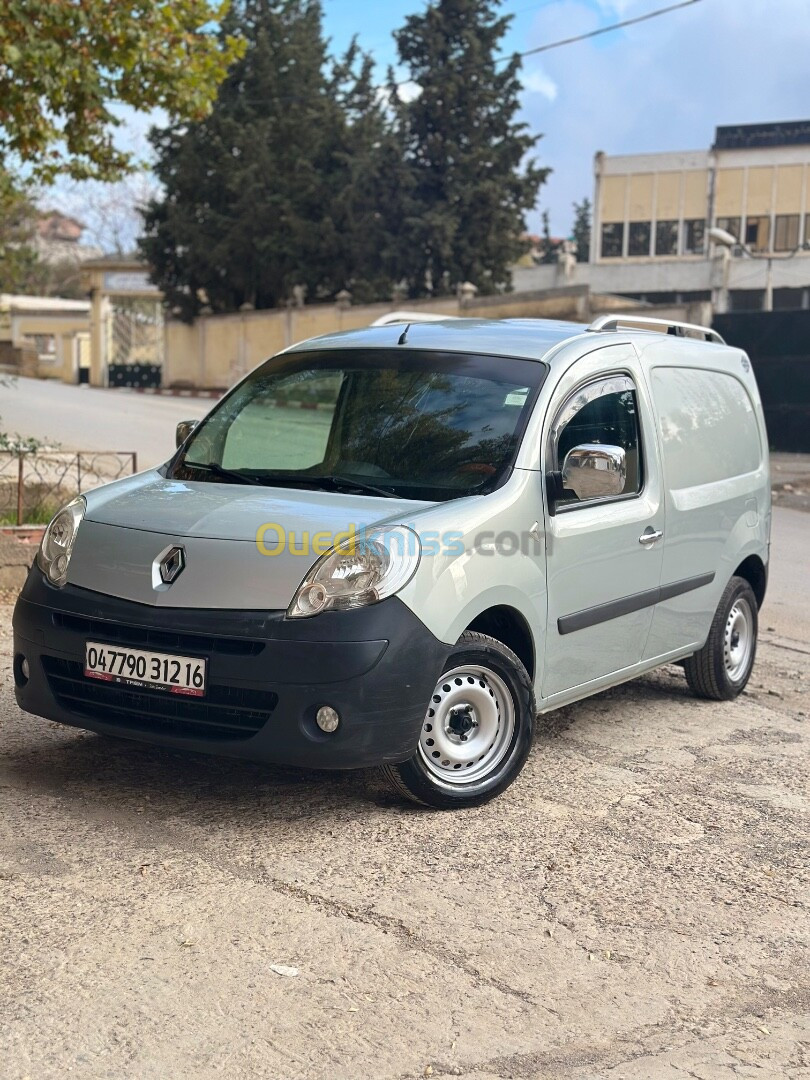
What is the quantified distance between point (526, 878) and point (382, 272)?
33275 millimetres

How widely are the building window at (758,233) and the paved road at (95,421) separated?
961 inches

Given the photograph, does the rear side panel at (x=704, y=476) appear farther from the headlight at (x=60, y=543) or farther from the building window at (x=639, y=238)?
the building window at (x=639, y=238)

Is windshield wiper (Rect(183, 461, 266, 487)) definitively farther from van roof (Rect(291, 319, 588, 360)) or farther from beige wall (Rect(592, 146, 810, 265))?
beige wall (Rect(592, 146, 810, 265))

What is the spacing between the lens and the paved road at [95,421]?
17578 mm

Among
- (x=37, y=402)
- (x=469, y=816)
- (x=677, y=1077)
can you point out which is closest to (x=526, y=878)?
(x=469, y=816)

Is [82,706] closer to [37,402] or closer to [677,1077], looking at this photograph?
[677,1077]

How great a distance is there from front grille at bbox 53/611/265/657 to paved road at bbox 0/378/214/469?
9.06m

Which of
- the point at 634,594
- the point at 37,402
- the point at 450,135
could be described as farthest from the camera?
the point at 450,135

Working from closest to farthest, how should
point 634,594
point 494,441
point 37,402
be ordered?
point 494,441 < point 634,594 < point 37,402

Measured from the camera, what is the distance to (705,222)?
47.6 m

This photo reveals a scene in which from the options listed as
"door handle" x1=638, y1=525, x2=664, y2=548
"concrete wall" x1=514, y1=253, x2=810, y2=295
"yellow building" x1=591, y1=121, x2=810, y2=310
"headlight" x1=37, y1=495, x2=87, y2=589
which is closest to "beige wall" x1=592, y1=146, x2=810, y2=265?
"yellow building" x1=591, y1=121, x2=810, y2=310

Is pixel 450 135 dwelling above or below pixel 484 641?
above

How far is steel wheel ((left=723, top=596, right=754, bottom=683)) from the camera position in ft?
22.4

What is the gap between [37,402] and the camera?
25703mm
